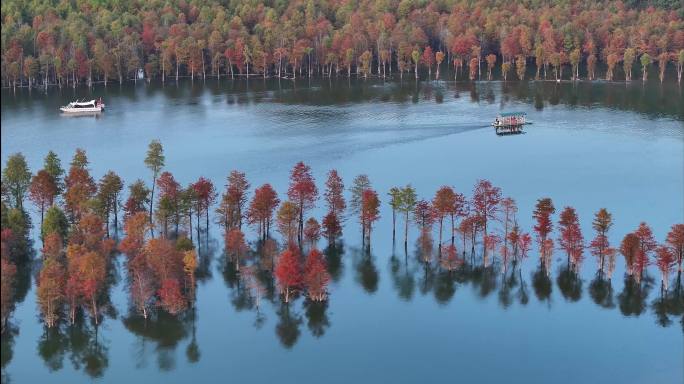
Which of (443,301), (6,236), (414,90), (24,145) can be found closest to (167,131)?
(24,145)

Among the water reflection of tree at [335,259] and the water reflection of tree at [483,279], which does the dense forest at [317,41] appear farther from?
the water reflection of tree at [483,279]

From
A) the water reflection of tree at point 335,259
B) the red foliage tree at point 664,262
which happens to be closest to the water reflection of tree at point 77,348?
the water reflection of tree at point 335,259

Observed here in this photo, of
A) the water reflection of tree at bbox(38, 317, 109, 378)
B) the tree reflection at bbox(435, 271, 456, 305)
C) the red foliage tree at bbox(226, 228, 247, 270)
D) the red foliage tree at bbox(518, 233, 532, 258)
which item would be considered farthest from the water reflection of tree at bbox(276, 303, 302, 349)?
the red foliage tree at bbox(518, 233, 532, 258)

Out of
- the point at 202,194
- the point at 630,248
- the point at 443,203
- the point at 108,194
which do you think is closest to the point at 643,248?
the point at 630,248

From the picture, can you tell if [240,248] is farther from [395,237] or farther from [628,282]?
[628,282]

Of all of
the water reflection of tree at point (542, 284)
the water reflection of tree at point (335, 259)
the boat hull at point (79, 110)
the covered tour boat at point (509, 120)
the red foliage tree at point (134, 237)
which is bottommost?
the water reflection of tree at point (542, 284)

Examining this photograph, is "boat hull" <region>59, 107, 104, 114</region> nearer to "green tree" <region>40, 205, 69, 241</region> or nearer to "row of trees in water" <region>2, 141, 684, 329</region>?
"row of trees in water" <region>2, 141, 684, 329</region>
